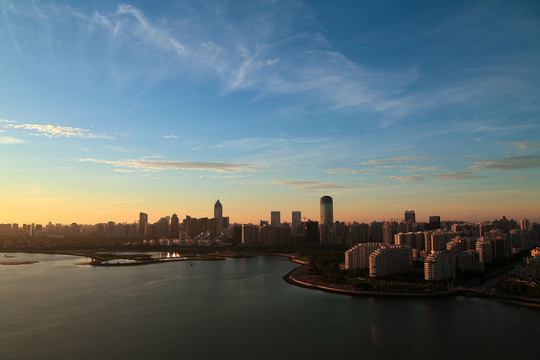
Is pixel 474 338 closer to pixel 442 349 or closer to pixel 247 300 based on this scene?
pixel 442 349

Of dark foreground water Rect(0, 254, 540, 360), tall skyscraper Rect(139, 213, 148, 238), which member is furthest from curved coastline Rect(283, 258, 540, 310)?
tall skyscraper Rect(139, 213, 148, 238)

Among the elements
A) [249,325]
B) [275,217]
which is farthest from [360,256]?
[275,217]

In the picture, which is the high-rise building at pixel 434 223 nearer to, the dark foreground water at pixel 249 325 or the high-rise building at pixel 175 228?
the dark foreground water at pixel 249 325

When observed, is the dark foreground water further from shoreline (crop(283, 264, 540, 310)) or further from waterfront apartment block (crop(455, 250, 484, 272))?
waterfront apartment block (crop(455, 250, 484, 272))

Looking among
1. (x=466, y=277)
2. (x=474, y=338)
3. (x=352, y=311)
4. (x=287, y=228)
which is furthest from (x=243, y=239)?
(x=474, y=338)

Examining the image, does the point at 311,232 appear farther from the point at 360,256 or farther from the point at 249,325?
the point at 249,325

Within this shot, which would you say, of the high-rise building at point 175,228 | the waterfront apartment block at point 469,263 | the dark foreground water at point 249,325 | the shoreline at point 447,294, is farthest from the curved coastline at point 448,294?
the high-rise building at point 175,228
